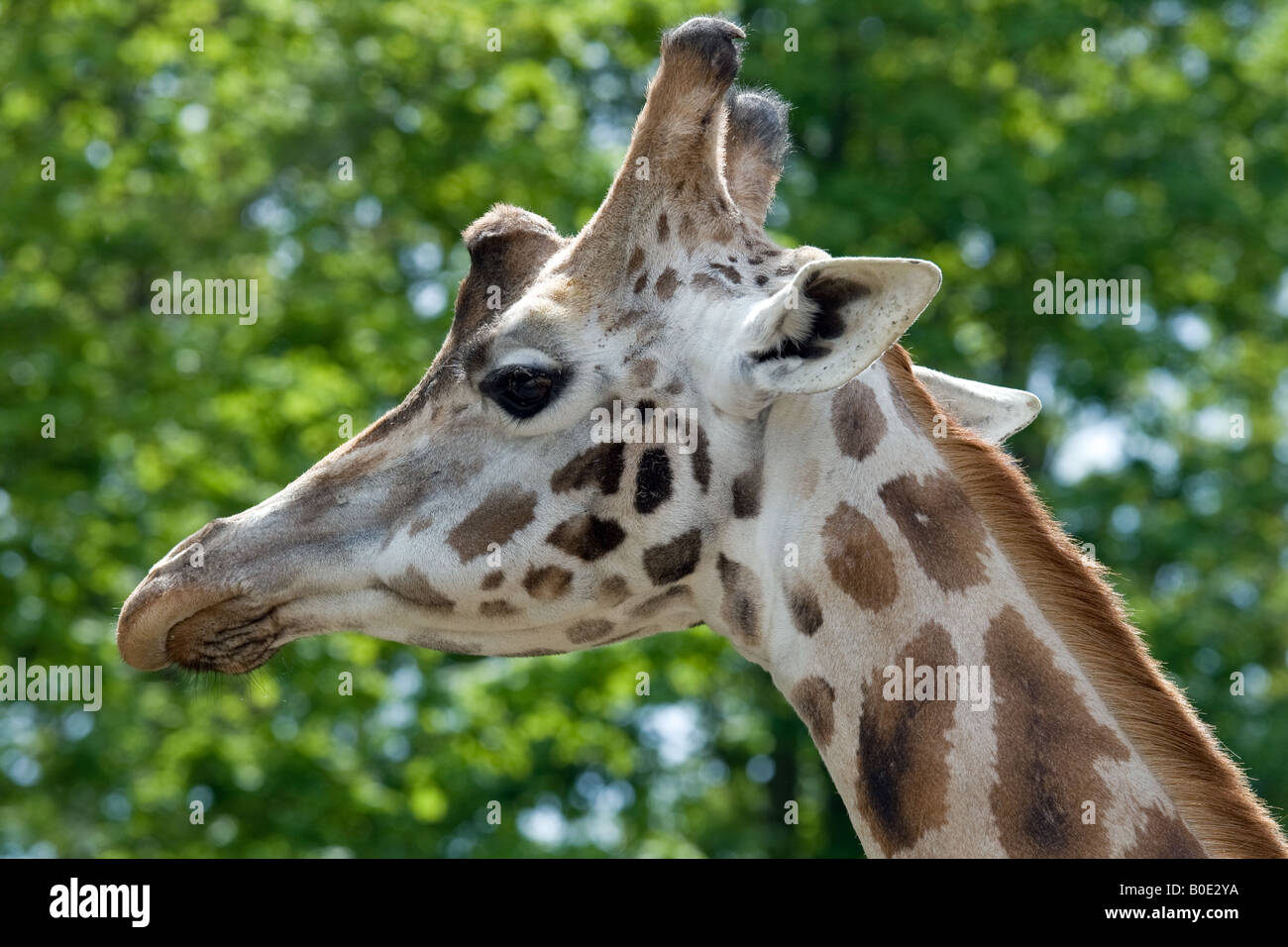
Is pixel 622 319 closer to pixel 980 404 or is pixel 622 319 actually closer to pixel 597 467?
pixel 597 467

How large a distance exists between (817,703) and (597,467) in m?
0.89

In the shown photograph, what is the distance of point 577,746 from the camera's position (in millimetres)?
16828

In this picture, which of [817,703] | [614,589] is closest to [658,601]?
[614,589]

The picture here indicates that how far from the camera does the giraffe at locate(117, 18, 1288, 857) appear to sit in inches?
161

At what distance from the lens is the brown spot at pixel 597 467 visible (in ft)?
14.8

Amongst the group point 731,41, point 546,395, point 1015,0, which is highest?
point 1015,0

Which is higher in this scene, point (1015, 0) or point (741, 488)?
point (1015, 0)

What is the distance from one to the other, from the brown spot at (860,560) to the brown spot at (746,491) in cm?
22

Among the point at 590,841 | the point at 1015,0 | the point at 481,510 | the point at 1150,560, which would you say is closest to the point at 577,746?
the point at 590,841

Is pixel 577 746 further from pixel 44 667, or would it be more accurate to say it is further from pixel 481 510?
pixel 481 510

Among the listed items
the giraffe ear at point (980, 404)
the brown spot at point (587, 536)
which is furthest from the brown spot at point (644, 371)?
the giraffe ear at point (980, 404)

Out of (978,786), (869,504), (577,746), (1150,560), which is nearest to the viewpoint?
(978,786)

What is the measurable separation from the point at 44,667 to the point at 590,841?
224 inches

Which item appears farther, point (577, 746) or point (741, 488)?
point (577, 746)
